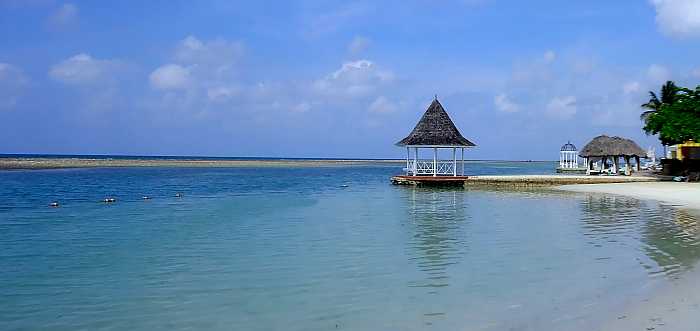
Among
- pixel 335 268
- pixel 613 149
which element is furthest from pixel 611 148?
pixel 335 268

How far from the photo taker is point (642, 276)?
7785mm

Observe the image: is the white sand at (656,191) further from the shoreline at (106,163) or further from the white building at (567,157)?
the shoreline at (106,163)

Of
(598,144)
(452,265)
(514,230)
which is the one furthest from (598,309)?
(598,144)

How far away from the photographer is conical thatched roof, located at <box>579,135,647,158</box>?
1512 inches

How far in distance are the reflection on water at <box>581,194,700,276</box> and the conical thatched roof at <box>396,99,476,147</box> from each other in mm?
10644

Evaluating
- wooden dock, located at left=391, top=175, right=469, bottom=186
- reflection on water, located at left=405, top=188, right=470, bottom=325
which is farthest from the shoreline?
reflection on water, located at left=405, top=188, right=470, bottom=325

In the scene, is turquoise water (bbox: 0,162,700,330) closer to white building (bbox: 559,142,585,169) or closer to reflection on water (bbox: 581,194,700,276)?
reflection on water (bbox: 581,194,700,276)

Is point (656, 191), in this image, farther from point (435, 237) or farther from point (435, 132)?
point (435, 237)

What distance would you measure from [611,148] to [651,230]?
93.3 ft

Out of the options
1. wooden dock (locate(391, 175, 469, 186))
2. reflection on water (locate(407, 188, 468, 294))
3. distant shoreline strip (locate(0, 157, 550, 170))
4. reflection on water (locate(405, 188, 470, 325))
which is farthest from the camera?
distant shoreline strip (locate(0, 157, 550, 170))

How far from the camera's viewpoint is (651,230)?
12539 millimetres

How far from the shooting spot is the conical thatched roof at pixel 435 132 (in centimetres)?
2981

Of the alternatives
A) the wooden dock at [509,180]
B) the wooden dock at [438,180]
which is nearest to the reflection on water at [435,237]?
the wooden dock at [438,180]

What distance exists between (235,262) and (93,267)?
6.96ft
